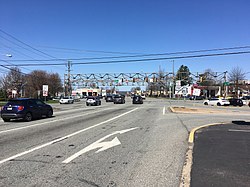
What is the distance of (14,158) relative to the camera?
6680 mm

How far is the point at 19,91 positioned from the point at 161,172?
77194 mm

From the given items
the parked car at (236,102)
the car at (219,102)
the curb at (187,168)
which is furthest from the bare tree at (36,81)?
the curb at (187,168)

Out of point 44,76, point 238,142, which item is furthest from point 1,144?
point 44,76

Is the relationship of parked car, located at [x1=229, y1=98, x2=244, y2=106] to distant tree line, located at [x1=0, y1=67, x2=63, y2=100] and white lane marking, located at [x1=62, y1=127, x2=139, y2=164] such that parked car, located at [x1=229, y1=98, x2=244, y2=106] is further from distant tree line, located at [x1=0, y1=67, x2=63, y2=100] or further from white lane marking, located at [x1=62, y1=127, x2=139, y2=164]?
distant tree line, located at [x1=0, y1=67, x2=63, y2=100]

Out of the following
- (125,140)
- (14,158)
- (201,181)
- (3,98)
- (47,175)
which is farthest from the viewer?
(3,98)

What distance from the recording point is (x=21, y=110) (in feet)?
52.8

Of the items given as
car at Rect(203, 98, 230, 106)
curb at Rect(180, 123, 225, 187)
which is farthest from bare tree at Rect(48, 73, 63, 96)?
curb at Rect(180, 123, 225, 187)

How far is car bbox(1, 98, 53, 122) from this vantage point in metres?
16.1

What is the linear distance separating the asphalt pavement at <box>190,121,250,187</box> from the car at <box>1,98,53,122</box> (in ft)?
37.2

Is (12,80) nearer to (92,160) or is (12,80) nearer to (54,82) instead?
(54,82)

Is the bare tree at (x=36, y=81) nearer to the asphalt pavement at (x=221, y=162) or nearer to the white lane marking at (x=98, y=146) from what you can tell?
the white lane marking at (x=98, y=146)

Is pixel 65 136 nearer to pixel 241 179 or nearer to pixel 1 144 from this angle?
pixel 1 144

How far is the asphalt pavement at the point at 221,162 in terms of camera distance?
16.3ft

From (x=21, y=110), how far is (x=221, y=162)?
1331 cm
